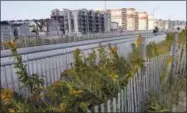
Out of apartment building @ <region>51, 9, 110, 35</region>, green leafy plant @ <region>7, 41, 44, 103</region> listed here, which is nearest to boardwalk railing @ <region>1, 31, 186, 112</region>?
green leafy plant @ <region>7, 41, 44, 103</region>

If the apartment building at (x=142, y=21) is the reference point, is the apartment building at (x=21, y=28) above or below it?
above

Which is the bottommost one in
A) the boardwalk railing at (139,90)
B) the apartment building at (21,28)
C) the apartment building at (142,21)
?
the apartment building at (142,21)

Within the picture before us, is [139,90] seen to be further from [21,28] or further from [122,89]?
[21,28]

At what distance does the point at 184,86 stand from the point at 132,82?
2549 millimetres

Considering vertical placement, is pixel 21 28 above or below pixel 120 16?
below

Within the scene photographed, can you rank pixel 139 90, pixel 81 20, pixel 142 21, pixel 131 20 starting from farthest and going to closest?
pixel 142 21 → pixel 131 20 → pixel 81 20 → pixel 139 90

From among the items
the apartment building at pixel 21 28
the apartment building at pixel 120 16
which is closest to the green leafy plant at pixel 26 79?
the apartment building at pixel 21 28

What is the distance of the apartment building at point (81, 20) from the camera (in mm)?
79375

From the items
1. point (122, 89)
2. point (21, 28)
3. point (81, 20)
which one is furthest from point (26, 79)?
point (81, 20)

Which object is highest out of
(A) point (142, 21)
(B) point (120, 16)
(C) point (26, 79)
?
(C) point (26, 79)

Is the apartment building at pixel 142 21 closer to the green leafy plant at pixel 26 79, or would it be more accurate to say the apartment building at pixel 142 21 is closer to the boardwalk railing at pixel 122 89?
the boardwalk railing at pixel 122 89

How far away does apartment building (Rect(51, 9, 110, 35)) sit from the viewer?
3125 inches

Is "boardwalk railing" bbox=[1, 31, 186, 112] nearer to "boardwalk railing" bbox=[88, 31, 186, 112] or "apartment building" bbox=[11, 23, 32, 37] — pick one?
"boardwalk railing" bbox=[88, 31, 186, 112]

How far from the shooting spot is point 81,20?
86.7 metres
